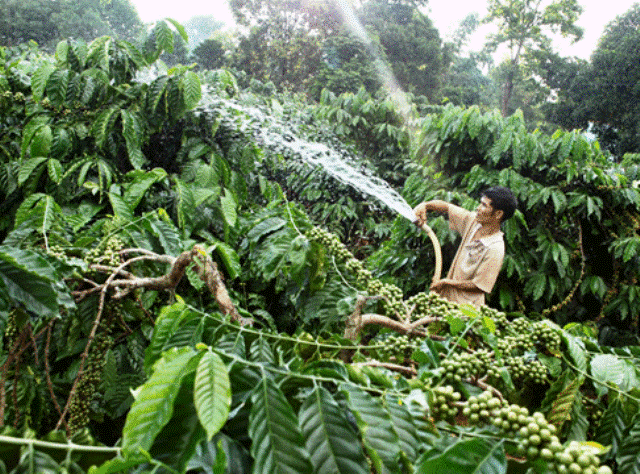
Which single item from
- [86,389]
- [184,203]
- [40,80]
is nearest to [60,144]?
[40,80]

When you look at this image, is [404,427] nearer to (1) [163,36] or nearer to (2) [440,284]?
(2) [440,284]

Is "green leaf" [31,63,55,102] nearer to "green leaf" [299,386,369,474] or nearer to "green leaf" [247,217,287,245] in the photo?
"green leaf" [247,217,287,245]

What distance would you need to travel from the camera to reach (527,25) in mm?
17359

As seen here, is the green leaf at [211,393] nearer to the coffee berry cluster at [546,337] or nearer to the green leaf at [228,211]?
the coffee berry cluster at [546,337]

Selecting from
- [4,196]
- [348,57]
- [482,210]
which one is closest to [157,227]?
[4,196]

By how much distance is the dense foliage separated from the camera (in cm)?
52

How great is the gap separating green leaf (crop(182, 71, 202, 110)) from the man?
1.51m

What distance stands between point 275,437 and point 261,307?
1729mm

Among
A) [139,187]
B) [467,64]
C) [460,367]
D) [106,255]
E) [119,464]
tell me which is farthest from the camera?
[467,64]

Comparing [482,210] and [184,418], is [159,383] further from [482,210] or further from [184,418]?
[482,210]

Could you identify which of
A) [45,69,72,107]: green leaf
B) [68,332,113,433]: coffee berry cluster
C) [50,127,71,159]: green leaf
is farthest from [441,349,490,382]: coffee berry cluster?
[45,69,72,107]: green leaf

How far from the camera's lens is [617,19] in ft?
49.2

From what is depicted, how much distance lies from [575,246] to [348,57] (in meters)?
13.1

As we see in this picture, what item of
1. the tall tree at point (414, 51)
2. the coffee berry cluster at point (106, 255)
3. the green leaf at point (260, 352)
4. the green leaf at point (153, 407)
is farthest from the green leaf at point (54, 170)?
the tall tree at point (414, 51)
